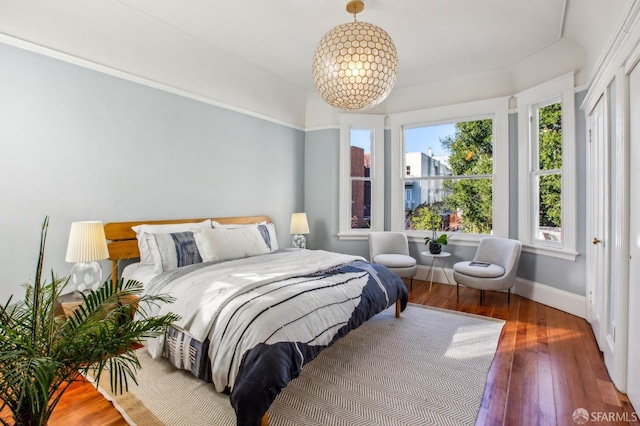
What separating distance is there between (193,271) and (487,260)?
137 inches

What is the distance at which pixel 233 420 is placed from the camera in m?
1.78

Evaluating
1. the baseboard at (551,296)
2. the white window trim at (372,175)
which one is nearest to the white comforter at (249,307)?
the white window trim at (372,175)

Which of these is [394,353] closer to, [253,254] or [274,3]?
[253,254]

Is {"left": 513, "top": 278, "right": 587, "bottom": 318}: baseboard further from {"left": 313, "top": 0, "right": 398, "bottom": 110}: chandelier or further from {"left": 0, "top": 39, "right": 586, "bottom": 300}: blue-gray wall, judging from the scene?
{"left": 313, "top": 0, "right": 398, "bottom": 110}: chandelier

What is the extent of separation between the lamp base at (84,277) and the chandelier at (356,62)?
2.23 metres

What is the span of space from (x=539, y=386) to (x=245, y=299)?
6.53ft

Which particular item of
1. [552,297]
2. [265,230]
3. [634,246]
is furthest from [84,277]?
[552,297]

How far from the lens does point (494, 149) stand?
435 centimetres

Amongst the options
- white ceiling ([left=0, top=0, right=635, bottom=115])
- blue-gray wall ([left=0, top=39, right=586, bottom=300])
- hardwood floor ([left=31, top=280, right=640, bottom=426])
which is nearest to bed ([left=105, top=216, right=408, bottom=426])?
blue-gray wall ([left=0, top=39, right=586, bottom=300])

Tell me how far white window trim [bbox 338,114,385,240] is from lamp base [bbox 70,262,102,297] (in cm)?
320

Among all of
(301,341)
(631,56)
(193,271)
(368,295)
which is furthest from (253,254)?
(631,56)

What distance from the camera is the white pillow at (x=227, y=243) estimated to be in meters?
3.08

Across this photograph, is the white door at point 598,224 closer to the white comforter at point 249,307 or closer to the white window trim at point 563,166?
the white window trim at point 563,166

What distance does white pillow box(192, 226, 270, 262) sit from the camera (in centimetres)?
308
